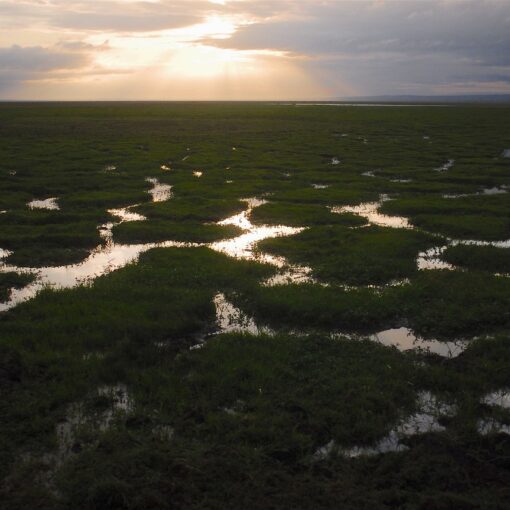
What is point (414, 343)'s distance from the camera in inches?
381

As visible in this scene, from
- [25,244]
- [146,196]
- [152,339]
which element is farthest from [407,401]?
[146,196]

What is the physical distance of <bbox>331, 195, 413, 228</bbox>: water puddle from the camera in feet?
63.3

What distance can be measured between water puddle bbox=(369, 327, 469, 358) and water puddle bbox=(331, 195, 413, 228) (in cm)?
923

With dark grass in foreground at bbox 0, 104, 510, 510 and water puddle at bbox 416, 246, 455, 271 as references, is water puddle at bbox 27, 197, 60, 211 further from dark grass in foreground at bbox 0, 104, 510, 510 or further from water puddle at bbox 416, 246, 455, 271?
water puddle at bbox 416, 246, 455, 271

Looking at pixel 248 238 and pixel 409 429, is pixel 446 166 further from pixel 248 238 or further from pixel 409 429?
pixel 409 429

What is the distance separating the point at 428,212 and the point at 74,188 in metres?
16.7

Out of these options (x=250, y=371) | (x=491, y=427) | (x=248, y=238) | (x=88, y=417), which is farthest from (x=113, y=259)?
(x=491, y=427)

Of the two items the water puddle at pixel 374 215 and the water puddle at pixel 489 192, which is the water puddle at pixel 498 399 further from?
the water puddle at pixel 489 192

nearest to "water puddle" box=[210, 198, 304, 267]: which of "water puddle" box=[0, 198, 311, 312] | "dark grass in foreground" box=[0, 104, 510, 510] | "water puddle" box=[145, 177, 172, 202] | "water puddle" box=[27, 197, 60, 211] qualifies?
"water puddle" box=[0, 198, 311, 312]

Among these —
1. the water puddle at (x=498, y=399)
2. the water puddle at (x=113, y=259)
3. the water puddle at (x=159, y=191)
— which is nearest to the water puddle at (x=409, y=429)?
the water puddle at (x=498, y=399)

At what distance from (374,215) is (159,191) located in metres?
10.8

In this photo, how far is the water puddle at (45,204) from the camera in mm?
21703

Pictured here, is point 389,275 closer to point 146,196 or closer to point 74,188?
point 146,196

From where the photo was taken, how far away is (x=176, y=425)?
693cm
